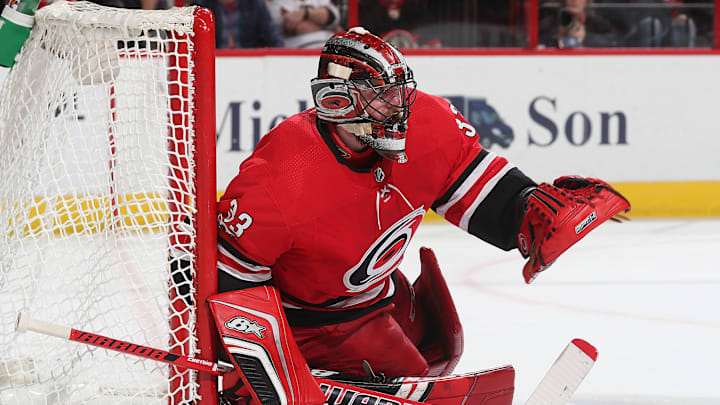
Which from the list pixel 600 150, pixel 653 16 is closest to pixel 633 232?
pixel 600 150

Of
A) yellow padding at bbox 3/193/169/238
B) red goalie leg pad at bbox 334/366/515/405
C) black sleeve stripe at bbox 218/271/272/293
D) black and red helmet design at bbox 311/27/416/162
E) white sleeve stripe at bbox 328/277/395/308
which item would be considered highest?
black and red helmet design at bbox 311/27/416/162

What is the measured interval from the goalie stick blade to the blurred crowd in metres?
3.42

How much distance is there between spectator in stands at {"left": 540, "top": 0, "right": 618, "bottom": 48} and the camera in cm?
507

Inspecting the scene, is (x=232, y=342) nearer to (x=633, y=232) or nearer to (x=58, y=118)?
(x=58, y=118)

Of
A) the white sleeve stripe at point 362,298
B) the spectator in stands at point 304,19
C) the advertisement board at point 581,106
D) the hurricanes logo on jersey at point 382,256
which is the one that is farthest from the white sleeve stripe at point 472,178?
the spectator in stands at point 304,19

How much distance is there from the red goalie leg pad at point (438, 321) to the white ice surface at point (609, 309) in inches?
10.6

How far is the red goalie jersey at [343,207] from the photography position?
68.1 inches

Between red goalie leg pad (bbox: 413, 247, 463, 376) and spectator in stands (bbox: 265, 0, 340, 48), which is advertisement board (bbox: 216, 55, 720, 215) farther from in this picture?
red goalie leg pad (bbox: 413, 247, 463, 376)

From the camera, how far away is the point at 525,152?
16.5 ft

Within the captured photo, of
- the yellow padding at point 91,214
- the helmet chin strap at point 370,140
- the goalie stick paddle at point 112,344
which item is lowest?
the goalie stick paddle at point 112,344

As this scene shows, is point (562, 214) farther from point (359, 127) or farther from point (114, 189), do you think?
point (114, 189)

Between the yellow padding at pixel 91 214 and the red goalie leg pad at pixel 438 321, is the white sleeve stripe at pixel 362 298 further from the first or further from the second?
the yellow padding at pixel 91 214

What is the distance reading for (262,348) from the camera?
169 cm

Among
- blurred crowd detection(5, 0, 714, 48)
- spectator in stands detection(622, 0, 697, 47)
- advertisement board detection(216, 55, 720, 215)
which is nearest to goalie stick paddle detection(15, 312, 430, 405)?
advertisement board detection(216, 55, 720, 215)
